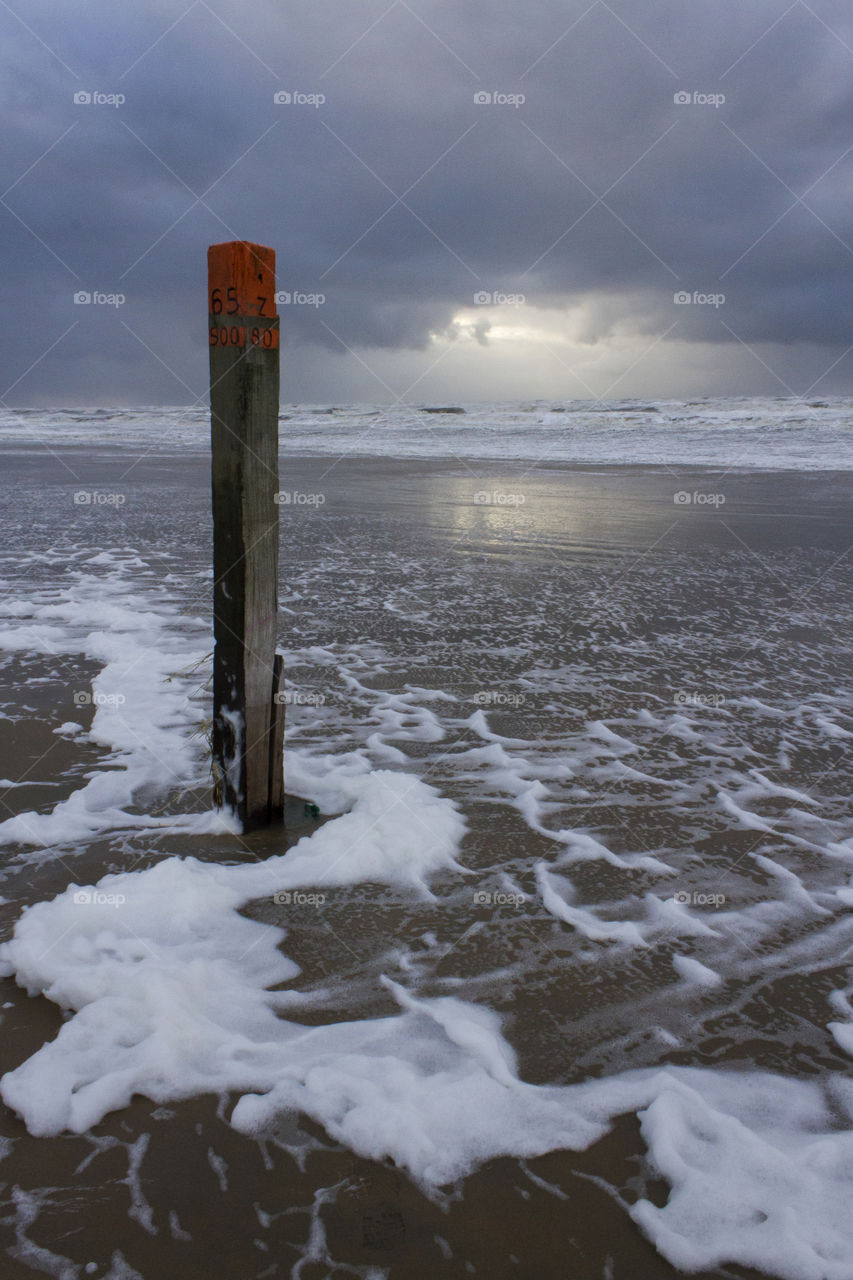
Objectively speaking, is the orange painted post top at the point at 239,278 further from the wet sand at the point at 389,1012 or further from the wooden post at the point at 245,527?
the wet sand at the point at 389,1012

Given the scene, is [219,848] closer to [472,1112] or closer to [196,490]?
[472,1112]

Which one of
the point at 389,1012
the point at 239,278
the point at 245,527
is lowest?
the point at 389,1012

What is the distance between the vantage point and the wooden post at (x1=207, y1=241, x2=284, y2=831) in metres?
3.46

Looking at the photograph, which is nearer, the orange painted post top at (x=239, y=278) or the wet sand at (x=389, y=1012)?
the wet sand at (x=389, y=1012)

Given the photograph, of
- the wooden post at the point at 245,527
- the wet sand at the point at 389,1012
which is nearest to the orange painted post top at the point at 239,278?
the wooden post at the point at 245,527

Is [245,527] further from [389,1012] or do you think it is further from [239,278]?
[389,1012]

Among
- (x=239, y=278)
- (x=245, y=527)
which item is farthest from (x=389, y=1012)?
(x=239, y=278)

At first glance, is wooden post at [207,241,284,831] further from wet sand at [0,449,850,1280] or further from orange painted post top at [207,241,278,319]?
wet sand at [0,449,850,1280]

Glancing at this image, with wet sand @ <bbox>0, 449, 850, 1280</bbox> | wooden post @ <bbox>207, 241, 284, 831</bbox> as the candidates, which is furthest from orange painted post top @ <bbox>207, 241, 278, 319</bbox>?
wet sand @ <bbox>0, 449, 850, 1280</bbox>

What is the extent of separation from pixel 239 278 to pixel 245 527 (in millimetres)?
1068

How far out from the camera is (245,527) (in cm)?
363

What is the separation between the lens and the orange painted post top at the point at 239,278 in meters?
3.38

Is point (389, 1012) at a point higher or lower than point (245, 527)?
lower

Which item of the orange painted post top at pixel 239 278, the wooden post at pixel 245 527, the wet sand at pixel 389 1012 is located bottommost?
the wet sand at pixel 389 1012
